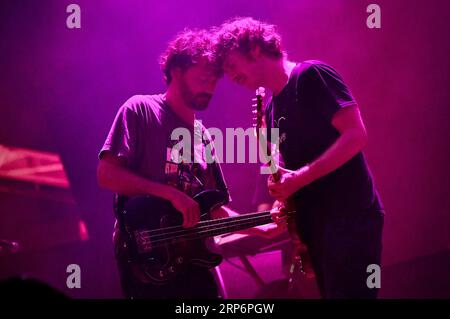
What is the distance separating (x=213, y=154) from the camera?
2590mm

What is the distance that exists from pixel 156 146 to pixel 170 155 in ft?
0.30

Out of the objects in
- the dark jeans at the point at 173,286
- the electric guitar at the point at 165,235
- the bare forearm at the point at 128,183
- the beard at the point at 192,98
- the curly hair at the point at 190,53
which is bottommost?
the dark jeans at the point at 173,286

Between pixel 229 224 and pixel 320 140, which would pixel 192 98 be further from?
pixel 320 140

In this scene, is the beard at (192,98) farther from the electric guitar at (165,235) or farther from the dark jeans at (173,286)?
the dark jeans at (173,286)

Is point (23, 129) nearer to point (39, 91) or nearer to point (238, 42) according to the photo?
point (39, 91)

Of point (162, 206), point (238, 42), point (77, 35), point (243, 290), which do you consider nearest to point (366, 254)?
point (162, 206)

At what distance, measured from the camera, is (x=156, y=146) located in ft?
7.63

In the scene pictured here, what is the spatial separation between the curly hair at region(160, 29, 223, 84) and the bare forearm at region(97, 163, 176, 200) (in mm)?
734

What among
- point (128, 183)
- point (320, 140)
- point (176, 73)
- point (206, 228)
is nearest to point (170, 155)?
point (128, 183)

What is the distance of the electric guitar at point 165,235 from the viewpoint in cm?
213

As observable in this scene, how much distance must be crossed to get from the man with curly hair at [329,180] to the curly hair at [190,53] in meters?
0.60

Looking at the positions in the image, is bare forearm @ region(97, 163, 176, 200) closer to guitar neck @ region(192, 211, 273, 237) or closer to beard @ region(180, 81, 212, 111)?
guitar neck @ region(192, 211, 273, 237)

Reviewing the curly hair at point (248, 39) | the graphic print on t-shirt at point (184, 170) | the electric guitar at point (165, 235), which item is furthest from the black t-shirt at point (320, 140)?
the graphic print on t-shirt at point (184, 170)

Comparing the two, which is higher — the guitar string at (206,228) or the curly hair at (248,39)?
the curly hair at (248,39)
